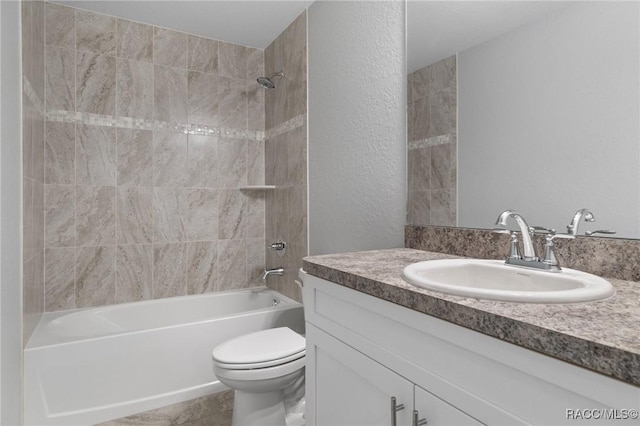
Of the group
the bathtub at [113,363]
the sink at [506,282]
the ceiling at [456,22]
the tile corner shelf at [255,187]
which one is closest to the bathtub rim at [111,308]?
the bathtub at [113,363]

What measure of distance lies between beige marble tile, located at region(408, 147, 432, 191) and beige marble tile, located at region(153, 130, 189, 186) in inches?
71.1

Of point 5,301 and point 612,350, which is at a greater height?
point 612,350

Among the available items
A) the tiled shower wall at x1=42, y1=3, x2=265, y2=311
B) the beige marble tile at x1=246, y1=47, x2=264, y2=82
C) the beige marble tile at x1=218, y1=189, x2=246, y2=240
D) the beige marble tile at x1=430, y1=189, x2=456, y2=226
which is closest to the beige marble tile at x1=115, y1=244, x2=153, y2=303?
the tiled shower wall at x1=42, y1=3, x2=265, y2=311

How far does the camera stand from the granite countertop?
452 millimetres

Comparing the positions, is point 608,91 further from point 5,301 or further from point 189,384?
point 189,384

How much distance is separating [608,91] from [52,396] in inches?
96.6

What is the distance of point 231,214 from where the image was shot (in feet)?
9.27

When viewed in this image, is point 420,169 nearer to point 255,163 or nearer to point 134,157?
point 255,163

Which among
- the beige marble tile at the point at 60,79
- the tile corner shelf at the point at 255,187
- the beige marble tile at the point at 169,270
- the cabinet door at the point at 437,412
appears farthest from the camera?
the tile corner shelf at the point at 255,187

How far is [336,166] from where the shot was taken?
2.01m

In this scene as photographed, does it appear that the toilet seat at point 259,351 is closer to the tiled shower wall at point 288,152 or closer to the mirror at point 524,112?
the tiled shower wall at point 288,152

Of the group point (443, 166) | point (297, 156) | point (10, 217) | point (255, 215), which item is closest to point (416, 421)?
point (443, 166)

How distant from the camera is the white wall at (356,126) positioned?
5.29 ft

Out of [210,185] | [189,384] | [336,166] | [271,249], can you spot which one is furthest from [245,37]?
[189,384]
